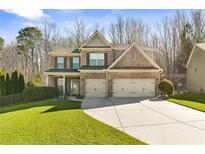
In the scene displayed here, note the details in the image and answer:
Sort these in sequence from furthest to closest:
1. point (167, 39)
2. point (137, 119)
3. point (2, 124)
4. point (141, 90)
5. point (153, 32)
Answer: point (167, 39) < point (153, 32) < point (141, 90) < point (137, 119) < point (2, 124)

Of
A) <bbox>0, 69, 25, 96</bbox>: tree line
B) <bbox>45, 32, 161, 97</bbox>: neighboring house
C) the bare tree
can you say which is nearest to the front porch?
<bbox>45, 32, 161, 97</bbox>: neighboring house

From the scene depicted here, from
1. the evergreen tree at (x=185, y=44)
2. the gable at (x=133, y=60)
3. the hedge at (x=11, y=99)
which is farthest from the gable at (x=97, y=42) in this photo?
the evergreen tree at (x=185, y=44)

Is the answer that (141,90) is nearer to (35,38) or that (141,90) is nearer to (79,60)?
(79,60)

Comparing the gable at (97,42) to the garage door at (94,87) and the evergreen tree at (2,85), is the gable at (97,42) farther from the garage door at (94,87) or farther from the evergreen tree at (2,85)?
the evergreen tree at (2,85)

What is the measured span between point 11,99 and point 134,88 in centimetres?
1079

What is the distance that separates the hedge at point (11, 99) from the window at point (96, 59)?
7.25 meters

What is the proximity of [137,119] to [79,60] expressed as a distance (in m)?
13.3

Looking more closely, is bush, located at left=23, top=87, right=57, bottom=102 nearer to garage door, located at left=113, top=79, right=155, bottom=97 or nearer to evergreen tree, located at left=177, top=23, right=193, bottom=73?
garage door, located at left=113, top=79, right=155, bottom=97

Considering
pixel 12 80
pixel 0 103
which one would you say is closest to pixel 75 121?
pixel 0 103

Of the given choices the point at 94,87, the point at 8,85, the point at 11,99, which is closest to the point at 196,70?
the point at 94,87

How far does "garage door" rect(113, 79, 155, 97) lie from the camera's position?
18.5 m

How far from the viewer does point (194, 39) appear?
2623cm

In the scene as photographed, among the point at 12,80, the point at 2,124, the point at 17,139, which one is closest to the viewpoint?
the point at 17,139

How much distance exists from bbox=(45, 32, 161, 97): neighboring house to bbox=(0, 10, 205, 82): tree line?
3929 mm
